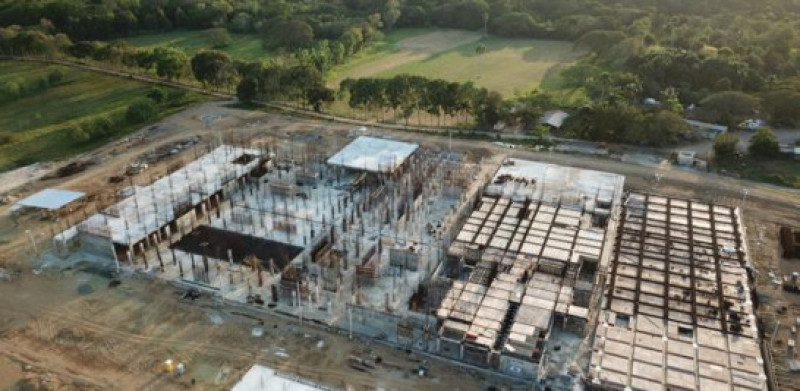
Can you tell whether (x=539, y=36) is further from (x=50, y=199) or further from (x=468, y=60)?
(x=50, y=199)

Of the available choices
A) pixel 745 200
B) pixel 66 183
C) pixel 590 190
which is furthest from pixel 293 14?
pixel 745 200

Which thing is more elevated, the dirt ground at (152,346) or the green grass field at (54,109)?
the green grass field at (54,109)

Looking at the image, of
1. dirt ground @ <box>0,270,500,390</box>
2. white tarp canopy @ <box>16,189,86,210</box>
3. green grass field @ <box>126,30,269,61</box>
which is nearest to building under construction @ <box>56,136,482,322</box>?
dirt ground @ <box>0,270,500,390</box>

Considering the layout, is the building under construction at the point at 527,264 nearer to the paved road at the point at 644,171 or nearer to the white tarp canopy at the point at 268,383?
the paved road at the point at 644,171

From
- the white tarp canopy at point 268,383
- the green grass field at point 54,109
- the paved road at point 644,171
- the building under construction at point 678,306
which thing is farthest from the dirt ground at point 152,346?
the paved road at point 644,171

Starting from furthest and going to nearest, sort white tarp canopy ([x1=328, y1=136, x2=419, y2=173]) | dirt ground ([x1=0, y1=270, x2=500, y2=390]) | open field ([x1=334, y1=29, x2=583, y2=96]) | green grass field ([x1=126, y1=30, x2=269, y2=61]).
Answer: green grass field ([x1=126, y1=30, x2=269, y2=61])
open field ([x1=334, y1=29, x2=583, y2=96])
white tarp canopy ([x1=328, y1=136, x2=419, y2=173])
dirt ground ([x1=0, y1=270, x2=500, y2=390])

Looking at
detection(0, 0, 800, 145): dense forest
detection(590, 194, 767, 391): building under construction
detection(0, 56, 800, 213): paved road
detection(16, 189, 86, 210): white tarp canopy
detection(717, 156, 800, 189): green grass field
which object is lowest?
detection(590, 194, 767, 391): building under construction

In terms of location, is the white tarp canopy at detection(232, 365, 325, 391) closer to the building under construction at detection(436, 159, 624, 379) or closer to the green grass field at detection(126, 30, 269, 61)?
the building under construction at detection(436, 159, 624, 379)

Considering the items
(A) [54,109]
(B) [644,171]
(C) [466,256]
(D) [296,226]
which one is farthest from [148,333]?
(A) [54,109]
